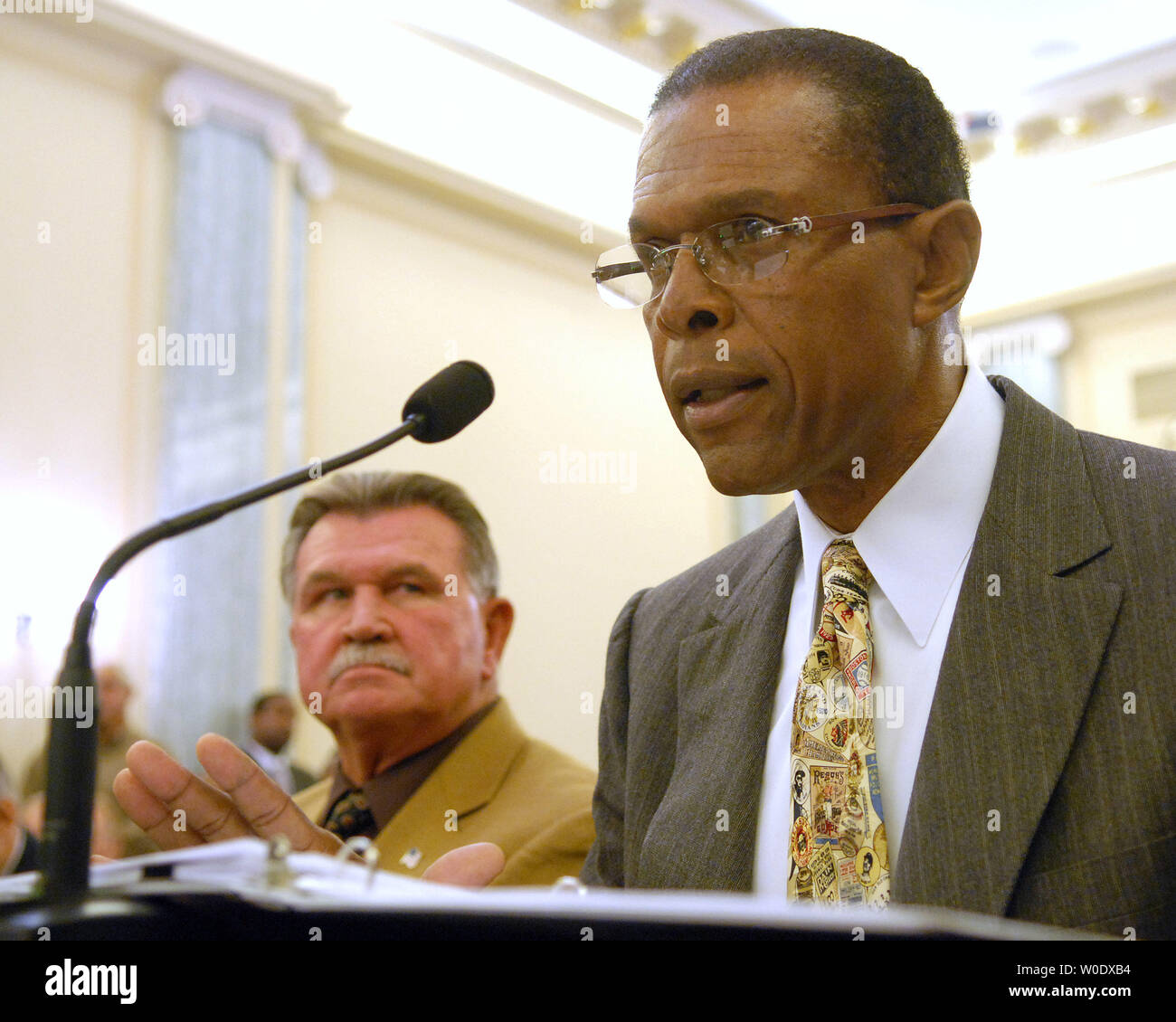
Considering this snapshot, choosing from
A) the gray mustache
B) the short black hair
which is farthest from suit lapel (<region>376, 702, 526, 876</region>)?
the short black hair

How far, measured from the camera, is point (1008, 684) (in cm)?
145

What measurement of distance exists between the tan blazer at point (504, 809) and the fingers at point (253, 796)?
43 cm

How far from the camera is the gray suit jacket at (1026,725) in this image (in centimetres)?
134

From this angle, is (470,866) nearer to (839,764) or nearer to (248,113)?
(839,764)

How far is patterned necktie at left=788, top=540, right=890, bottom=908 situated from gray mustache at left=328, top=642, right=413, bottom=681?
997mm

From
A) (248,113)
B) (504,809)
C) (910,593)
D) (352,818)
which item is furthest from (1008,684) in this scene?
(248,113)

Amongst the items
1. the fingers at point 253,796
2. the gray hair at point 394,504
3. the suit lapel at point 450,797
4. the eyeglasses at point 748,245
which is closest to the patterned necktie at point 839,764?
the eyeglasses at point 748,245

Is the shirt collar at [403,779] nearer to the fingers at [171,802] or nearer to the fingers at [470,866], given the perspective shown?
the fingers at [171,802]

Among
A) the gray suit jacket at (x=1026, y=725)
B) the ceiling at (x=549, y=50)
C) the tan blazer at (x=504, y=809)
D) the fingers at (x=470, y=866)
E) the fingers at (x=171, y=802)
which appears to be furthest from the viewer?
the ceiling at (x=549, y=50)

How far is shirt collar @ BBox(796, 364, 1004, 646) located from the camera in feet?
5.24

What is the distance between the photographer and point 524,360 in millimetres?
8297

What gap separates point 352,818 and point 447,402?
1.22 metres
